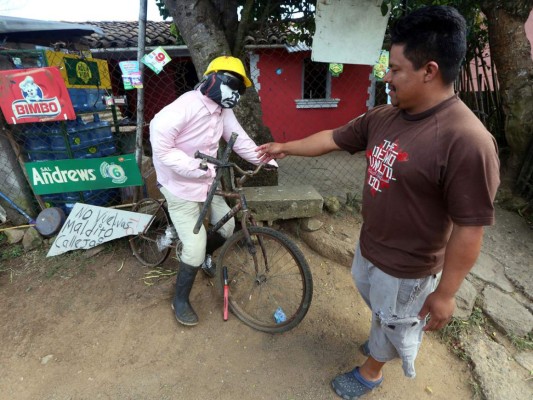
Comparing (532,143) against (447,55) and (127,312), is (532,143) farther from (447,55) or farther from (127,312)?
(127,312)

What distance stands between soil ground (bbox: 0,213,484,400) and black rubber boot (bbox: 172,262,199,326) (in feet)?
0.31

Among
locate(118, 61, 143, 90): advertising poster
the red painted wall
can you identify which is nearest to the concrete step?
locate(118, 61, 143, 90): advertising poster

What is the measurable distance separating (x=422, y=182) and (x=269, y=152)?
1181 mm

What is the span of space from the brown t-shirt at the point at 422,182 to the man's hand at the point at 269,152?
1.95 ft

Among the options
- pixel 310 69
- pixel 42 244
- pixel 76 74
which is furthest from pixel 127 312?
pixel 310 69

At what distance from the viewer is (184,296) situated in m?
2.56

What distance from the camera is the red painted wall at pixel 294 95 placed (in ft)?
27.3

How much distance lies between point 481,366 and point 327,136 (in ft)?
6.22

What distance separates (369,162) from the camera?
1602mm

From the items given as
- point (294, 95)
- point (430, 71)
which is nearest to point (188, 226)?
point (430, 71)

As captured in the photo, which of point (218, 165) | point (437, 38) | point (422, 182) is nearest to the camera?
point (437, 38)

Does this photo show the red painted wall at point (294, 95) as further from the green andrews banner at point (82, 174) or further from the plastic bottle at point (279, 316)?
the plastic bottle at point (279, 316)

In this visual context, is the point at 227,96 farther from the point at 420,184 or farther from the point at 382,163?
the point at 420,184

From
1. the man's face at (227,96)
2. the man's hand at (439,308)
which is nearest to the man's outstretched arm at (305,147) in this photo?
the man's face at (227,96)
